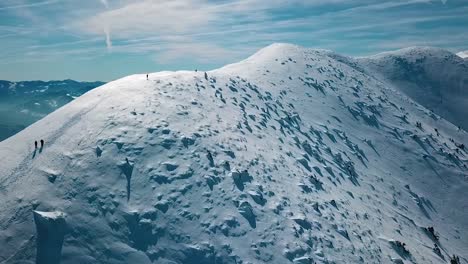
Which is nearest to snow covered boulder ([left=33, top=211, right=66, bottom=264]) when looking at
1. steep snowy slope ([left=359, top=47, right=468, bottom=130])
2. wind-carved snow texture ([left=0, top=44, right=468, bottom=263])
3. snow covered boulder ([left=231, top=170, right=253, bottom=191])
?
wind-carved snow texture ([left=0, top=44, right=468, bottom=263])

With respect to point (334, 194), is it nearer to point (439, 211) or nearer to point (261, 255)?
point (261, 255)

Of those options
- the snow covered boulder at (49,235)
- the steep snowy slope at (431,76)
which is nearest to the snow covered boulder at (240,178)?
the snow covered boulder at (49,235)

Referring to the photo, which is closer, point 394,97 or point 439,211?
point 439,211

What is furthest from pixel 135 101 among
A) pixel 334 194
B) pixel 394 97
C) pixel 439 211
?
pixel 394 97

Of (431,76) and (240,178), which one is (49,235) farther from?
(431,76)

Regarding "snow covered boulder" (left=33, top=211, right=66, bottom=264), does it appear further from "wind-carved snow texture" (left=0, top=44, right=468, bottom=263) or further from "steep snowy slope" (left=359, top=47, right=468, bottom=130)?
"steep snowy slope" (left=359, top=47, right=468, bottom=130)

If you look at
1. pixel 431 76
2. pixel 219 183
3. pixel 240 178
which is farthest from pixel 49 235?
pixel 431 76
